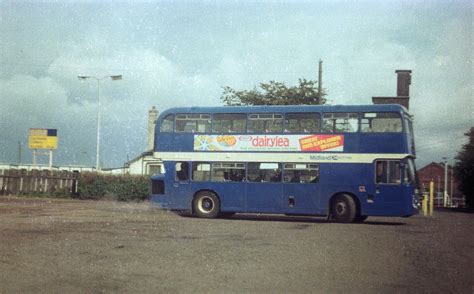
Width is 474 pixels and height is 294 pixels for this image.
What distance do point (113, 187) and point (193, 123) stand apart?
12.2 metres

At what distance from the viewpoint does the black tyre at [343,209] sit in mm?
18938

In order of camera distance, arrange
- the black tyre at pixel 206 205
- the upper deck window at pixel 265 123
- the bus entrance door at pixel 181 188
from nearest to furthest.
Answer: the upper deck window at pixel 265 123, the black tyre at pixel 206 205, the bus entrance door at pixel 181 188

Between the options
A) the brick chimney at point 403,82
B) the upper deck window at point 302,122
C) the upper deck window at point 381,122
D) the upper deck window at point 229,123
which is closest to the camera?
the upper deck window at point 381,122

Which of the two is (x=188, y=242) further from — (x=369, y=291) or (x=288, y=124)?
(x=288, y=124)

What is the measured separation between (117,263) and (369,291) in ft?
12.7

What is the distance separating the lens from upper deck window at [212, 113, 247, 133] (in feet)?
65.9

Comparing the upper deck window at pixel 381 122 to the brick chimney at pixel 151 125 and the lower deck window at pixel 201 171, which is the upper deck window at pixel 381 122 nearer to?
the lower deck window at pixel 201 171

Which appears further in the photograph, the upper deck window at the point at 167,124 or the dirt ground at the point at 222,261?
the upper deck window at the point at 167,124

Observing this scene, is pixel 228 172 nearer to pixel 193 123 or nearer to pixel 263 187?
pixel 263 187

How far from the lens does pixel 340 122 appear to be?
62.4 feet

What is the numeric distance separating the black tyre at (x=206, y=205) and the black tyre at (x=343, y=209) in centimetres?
422

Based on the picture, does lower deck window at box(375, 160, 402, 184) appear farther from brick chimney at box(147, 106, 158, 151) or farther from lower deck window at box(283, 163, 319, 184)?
brick chimney at box(147, 106, 158, 151)

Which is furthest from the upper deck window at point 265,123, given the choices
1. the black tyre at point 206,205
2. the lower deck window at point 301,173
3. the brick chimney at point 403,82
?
the brick chimney at point 403,82

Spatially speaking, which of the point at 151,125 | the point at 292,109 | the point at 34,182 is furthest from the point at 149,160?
the point at 292,109
